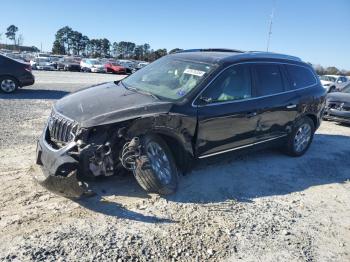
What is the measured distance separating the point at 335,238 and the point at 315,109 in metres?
3.58

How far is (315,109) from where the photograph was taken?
7414 mm

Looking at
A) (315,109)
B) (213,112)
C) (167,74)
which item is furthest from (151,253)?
(315,109)

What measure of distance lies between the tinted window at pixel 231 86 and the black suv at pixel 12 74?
420 inches

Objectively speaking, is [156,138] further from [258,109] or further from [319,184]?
[319,184]

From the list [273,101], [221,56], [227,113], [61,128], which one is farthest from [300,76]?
[61,128]

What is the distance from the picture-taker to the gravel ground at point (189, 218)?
365 cm

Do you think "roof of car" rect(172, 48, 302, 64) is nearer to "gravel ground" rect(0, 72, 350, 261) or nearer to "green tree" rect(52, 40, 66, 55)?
"gravel ground" rect(0, 72, 350, 261)

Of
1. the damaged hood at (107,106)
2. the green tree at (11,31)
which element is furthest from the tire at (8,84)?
the green tree at (11,31)

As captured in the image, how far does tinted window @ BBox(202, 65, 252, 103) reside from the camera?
211 inches

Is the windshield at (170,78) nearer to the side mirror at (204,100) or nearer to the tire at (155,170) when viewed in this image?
the side mirror at (204,100)

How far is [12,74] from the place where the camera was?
13.9m

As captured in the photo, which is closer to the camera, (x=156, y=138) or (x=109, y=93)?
(x=156, y=138)

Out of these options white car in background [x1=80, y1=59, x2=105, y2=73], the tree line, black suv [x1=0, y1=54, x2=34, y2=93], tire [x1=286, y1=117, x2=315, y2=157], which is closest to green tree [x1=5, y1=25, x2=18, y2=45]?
the tree line

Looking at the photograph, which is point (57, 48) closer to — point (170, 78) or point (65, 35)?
point (65, 35)
